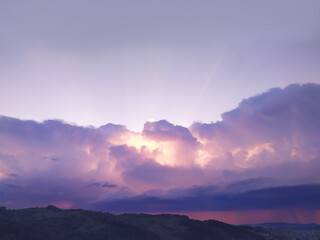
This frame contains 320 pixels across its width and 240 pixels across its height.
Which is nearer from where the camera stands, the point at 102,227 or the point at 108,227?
the point at 102,227

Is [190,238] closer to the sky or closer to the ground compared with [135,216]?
closer to the ground

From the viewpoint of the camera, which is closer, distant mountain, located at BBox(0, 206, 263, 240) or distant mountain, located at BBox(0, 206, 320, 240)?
distant mountain, located at BBox(0, 206, 263, 240)

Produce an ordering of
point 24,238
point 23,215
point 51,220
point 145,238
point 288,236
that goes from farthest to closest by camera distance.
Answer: point 288,236, point 23,215, point 51,220, point 145,238, point 24,238

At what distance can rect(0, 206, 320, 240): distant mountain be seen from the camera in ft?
420

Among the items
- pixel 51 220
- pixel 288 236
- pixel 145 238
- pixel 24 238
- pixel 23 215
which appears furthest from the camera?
pixel 288 236

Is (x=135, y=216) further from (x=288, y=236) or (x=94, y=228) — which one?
(x=288, y=236)

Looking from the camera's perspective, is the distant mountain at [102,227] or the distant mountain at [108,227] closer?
the distant mountain at [102,227]

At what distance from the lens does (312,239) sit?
16900 cm

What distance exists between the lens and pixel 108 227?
143m

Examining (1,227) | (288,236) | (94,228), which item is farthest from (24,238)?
(288,236)

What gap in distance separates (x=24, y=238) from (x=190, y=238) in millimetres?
→ 66818

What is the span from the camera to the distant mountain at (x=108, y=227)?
128125 mm

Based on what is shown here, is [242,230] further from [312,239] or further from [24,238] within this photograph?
[24,238]

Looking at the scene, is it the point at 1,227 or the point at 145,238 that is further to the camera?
the point at 145,238
